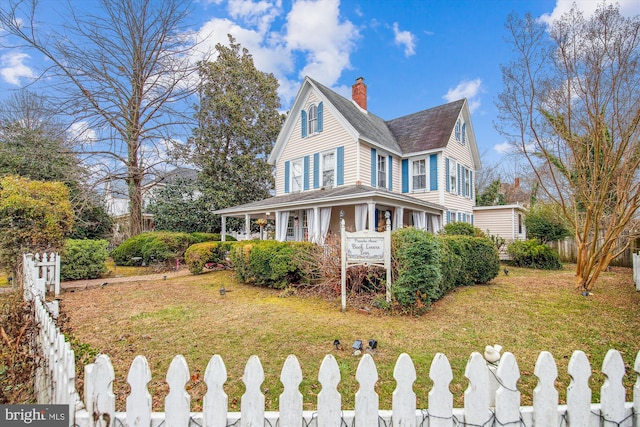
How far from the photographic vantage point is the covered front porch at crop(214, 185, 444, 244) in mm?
11578

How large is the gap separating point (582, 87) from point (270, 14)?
11541 millimetres

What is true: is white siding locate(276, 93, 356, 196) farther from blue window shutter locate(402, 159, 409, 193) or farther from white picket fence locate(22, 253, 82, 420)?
white picket fence locate(22, 253, 82, 420)

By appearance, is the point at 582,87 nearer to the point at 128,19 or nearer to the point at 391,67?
the point at 391,67

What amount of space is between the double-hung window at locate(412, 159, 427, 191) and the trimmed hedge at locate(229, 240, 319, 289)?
370 inches

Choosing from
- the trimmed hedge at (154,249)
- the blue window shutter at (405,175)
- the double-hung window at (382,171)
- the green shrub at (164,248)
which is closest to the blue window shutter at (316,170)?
the double-hung window at (382,171)

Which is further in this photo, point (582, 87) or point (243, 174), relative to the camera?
point (243, 174)

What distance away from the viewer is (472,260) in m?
9.17

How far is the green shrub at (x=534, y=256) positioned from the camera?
13633mm

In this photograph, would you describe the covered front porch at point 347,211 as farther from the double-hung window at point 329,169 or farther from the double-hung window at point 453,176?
the double-hung window at point 453,176

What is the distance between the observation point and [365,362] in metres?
1.77

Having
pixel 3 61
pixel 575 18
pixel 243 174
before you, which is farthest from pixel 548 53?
pixel 3 61

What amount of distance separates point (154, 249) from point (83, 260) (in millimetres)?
3515

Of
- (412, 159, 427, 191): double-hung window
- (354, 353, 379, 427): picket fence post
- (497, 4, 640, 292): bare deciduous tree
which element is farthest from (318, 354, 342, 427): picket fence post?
(412, 159, 427, 191): double-hung window

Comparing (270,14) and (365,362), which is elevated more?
(270,14)
